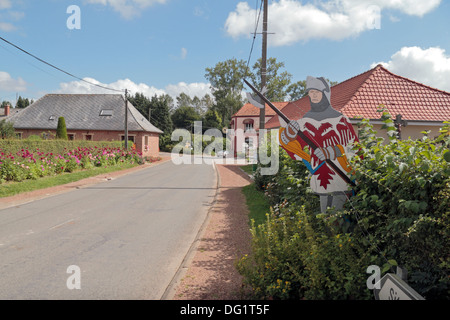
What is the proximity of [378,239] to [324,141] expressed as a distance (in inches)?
64.8

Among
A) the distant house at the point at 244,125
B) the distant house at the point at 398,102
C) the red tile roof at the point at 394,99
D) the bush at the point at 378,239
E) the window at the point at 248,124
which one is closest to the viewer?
the bush at the point at 378,239

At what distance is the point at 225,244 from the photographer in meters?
6.71

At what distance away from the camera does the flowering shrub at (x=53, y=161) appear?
15211 millimetres

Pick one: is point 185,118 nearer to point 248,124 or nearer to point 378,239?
point 248,124

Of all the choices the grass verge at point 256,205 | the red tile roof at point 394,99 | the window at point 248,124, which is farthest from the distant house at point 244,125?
the grass verge at point 256,205

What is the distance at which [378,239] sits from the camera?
11.7 ft

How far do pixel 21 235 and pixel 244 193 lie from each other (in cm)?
838

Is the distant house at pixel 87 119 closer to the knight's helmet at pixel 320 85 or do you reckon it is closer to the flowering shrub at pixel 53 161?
the flowering shrub at pixel 53 161

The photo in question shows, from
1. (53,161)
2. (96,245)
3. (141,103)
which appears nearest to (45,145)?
(53,161)

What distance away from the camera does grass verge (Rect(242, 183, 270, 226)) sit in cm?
898

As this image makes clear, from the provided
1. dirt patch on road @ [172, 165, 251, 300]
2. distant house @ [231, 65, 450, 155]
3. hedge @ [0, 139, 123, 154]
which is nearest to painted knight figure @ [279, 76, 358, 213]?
dirt patch on road @ [172, 165, 251, 300]

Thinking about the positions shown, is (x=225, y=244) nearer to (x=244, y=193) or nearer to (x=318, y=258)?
(x=318, y=258)

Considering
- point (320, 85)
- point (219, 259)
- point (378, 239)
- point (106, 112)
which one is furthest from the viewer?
point (106, 112)
